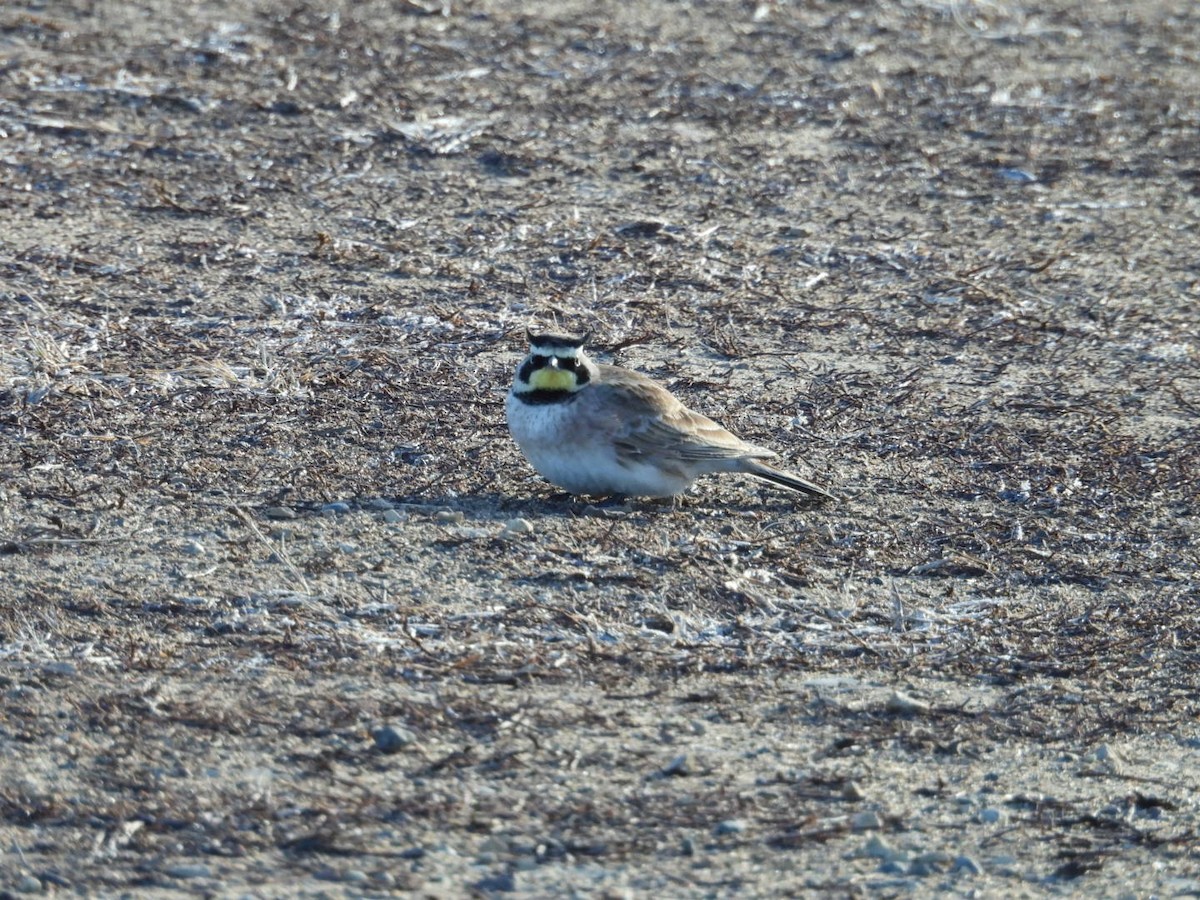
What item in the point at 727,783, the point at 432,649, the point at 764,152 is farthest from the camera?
the point at 764,152

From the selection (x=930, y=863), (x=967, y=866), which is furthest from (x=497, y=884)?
(x=967, y=866)

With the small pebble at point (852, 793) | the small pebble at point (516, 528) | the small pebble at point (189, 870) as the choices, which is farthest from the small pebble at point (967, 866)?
the small pebble at point (516, 528)

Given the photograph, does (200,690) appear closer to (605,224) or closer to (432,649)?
(432,649)

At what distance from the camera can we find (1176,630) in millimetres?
6871

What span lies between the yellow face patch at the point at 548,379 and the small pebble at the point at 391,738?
7.41ft

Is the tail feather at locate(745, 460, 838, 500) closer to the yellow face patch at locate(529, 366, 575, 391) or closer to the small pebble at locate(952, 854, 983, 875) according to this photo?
the yellow face patch at locate(529, 366, 575, 391)

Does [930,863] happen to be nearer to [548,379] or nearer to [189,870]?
[189,870]

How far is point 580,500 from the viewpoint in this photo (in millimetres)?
7715

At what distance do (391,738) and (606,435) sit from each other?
2.30 metres

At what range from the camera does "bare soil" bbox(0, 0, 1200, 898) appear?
5.36 meters

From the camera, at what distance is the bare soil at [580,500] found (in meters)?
5.36

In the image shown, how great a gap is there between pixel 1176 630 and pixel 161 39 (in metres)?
9.02

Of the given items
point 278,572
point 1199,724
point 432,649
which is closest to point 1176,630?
point 1199,724

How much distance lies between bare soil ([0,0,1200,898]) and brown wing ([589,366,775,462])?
Result: 0.28m
